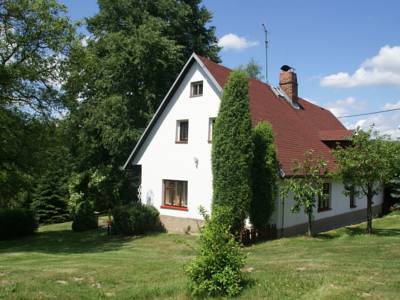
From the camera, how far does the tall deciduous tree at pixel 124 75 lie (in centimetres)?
2800

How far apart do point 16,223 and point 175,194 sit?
33.7ft

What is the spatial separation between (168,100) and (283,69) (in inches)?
395

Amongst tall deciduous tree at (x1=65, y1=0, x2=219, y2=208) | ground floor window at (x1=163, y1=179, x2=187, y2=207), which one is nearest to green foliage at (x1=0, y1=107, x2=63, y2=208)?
tall deciduous tree at (x1=65, y1=0, x2=219, y2=208)

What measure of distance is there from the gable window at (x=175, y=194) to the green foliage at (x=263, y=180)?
4554 mm

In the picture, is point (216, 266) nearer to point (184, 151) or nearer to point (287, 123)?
point (184, 151)

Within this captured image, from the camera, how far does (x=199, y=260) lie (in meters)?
8.08

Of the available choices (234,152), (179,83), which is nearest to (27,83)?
(179,83)

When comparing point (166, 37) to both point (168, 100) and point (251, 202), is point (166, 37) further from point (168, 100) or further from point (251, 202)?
point (251, 202)

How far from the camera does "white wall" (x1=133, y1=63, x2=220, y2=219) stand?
2070cm

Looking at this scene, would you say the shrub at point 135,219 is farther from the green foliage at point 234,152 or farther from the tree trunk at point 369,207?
the tree trunk at point 369,207

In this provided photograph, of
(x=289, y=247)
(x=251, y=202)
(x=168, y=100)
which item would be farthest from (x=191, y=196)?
(x=289, y=247)

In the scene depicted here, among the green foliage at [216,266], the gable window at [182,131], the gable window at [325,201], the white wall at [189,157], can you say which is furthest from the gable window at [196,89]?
the green foliage at [216,266]

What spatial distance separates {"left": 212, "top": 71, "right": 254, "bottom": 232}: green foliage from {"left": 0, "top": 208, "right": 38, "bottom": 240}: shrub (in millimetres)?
14058

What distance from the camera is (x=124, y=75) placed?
1150 inches
